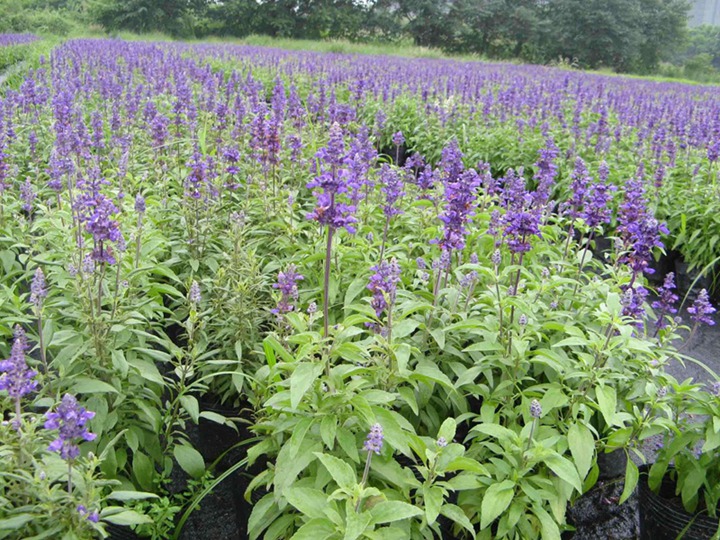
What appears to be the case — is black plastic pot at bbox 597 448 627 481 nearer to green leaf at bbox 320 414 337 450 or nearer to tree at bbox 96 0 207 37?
green leaf at bbox 320 414 337 450

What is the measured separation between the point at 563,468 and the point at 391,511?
0.76 m

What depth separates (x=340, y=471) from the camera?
2094mm

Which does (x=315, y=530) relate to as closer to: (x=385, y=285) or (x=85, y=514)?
(x=85, y=514)

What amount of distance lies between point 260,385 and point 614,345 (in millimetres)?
1596

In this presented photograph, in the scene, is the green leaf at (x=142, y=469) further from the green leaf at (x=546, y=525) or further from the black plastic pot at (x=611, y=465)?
the black plastic pot at (x=611, y=465)

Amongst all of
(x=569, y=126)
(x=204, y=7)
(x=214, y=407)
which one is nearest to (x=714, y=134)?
(x=569, y=126)

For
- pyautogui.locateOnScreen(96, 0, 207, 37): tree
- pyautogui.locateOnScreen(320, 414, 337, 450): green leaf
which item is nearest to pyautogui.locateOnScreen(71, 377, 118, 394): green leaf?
pyautogui.locateOnScreen(320, 414, 337, 450): green leaf

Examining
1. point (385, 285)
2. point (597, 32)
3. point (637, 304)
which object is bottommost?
point (637, 304)

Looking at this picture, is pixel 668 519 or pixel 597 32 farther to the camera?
pixel 597 32

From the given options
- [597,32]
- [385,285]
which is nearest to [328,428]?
[385,285]

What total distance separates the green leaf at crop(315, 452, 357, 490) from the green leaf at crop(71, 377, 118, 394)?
104cm

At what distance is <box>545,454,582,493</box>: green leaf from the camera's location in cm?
234

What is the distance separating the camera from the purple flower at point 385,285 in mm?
2410

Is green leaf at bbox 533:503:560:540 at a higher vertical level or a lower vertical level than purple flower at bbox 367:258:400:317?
lower
